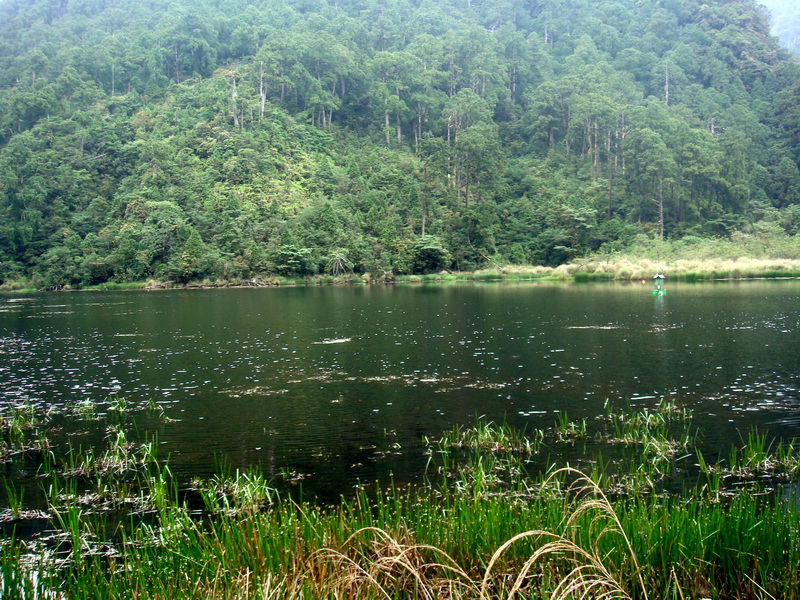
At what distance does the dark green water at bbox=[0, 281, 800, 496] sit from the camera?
1541 centimetres

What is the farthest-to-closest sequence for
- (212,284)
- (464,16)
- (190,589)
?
1. (464,16)
2. (212,284)
3. (190,589)

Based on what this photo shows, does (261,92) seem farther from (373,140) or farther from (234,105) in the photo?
(373,140)

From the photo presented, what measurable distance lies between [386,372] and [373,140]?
367 ft

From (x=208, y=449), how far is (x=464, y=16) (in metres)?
197

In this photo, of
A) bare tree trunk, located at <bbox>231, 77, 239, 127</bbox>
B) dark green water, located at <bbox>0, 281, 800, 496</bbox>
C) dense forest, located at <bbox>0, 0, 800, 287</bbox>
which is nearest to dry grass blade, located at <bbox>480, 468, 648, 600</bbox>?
dark green water, located at <bbox>0, 281, 800, 496</bbox>

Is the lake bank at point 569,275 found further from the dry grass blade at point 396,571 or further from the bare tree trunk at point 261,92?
the dry grass blade at point 396,571

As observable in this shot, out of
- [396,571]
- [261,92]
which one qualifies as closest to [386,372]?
[396,571]

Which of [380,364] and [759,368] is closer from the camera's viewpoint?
[759,368]

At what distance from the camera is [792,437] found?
46.9 ft

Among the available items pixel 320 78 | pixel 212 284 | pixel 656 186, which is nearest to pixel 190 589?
pixel 212 284

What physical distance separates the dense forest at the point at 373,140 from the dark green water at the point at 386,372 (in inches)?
2093

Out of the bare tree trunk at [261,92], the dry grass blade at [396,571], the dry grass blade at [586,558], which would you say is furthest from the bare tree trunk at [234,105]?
the dry grass blade at [586,558]

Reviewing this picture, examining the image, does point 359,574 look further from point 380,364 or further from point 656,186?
point 656,186

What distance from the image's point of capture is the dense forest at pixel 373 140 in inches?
3816
